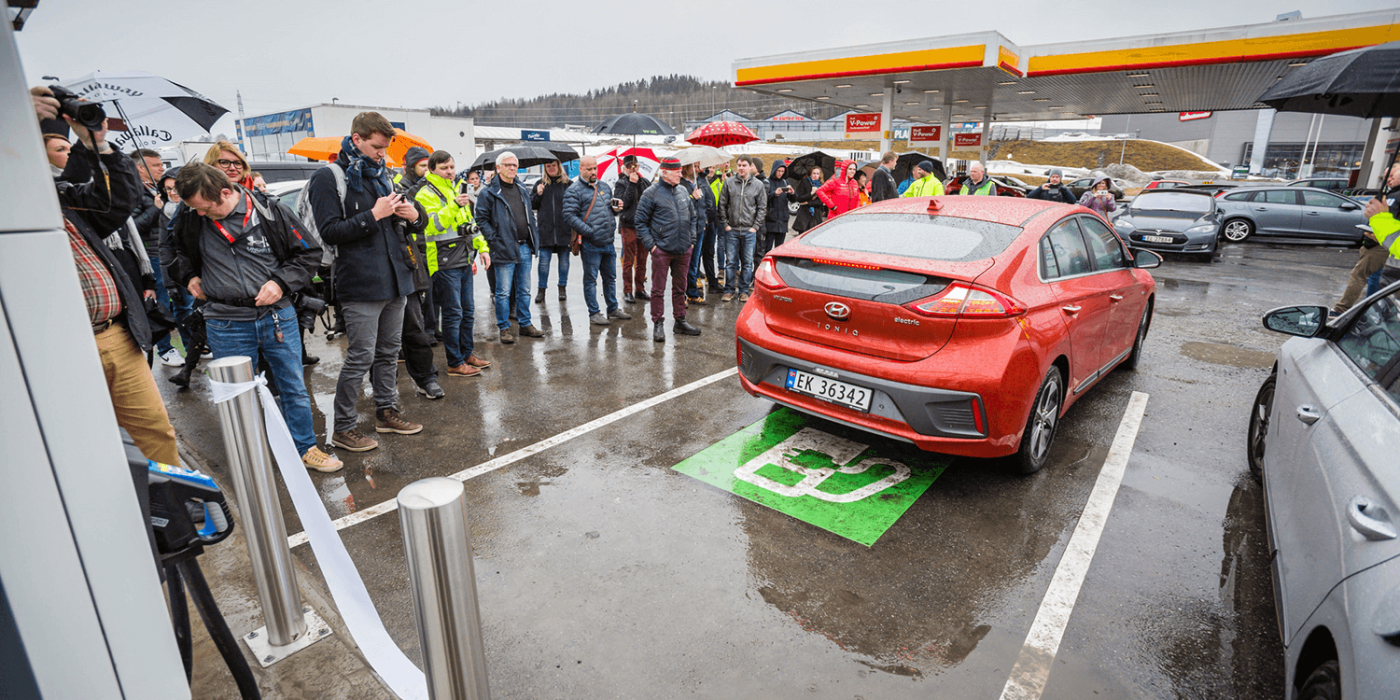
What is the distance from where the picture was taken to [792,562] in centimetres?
312

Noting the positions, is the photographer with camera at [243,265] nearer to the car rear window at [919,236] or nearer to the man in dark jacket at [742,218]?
the car rear window at [919,236]

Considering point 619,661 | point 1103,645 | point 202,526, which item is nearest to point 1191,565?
point 1103,645

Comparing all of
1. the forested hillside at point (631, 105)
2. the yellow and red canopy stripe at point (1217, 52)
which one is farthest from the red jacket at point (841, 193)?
A: the forested hillside at point (631, 105)

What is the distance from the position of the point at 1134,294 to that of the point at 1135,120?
84186 mm

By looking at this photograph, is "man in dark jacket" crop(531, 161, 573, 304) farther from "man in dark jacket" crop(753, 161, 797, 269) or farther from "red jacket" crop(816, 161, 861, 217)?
"red jacket" crop(816, 161, 861, 217)

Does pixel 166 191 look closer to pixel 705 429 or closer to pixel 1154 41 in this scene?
pixel 705 429

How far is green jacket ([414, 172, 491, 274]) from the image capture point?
17.7 feet

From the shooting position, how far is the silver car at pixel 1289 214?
51.1 feet

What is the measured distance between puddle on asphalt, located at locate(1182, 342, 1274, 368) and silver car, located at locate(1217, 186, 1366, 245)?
12499 mm

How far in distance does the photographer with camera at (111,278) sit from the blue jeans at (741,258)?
22.8 ft

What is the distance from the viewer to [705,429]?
15.4ft

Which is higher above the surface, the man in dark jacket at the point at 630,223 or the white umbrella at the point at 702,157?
the white umbrella at the point at 702,157

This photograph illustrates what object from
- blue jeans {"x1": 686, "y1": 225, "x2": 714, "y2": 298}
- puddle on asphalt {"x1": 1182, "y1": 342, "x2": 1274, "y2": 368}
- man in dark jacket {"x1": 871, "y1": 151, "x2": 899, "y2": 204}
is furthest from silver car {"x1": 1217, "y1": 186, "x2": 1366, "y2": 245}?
blue jeans {"x1": 686, "y1": 225, "x2": 714, "y2": 298}

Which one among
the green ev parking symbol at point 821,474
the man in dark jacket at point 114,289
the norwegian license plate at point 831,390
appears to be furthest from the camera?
the norwegian license plate at point 831,390
